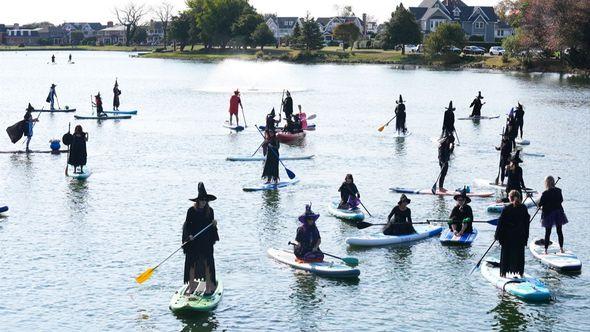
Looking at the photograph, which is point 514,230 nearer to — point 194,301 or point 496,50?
point 194,301

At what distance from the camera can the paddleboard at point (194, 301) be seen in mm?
19172

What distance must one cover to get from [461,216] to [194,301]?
860cm

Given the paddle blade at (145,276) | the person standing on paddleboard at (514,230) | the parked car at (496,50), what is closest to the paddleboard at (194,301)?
the paddle blade at (145,276)

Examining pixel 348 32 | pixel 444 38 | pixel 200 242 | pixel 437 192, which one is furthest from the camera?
pixel 348 32

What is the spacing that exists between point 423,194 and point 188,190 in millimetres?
8399

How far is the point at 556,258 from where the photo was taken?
75.8 feet

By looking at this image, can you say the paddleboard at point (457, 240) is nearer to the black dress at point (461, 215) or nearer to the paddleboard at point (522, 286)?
the black dress at point (461, 215)

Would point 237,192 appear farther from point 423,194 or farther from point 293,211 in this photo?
point 423,194

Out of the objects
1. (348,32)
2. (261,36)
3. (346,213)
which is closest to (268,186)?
(346,213)

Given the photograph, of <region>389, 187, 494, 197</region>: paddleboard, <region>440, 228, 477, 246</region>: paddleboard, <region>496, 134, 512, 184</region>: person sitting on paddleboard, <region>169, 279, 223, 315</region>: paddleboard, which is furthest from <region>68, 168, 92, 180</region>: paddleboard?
<region>169, 279, 223, 315</region>: paddleboard

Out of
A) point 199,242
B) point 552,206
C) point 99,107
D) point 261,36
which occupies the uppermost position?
point 261,36

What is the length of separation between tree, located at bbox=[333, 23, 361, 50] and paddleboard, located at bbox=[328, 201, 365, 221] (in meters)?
147

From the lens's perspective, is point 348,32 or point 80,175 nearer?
point 80,175

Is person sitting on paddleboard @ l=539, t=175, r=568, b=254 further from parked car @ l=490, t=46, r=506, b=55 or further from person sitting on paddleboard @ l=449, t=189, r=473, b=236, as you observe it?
parked car @ l=490, t=46, r=506, b=55
